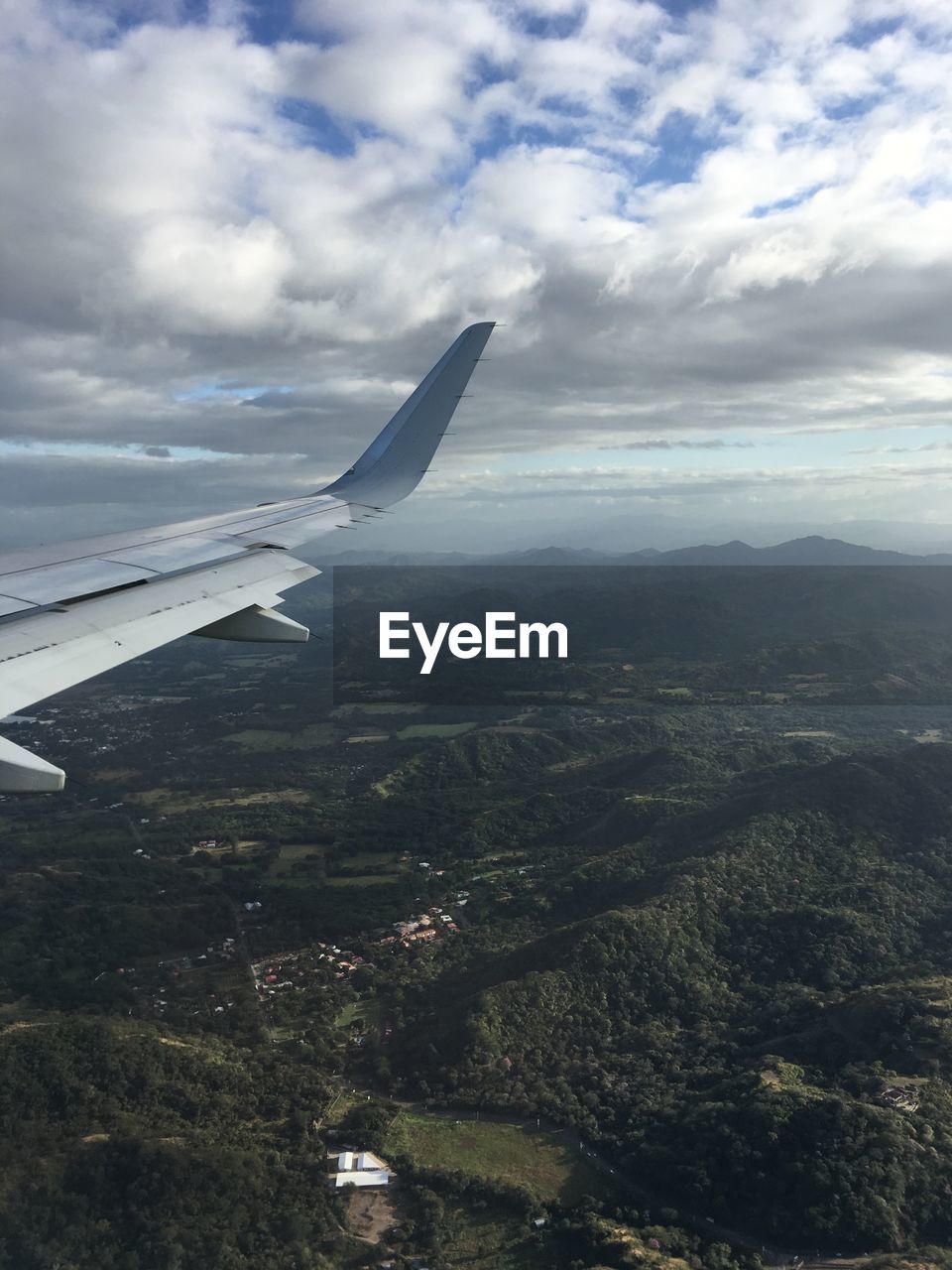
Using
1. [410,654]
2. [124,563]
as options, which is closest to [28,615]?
[124,563]

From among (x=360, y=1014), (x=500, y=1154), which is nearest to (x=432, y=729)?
(x=360, y=1014)

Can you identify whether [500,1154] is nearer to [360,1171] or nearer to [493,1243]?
[493,1243]

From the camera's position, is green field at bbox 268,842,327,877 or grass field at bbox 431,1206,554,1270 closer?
grass field at bbox 431,1206,554,1270

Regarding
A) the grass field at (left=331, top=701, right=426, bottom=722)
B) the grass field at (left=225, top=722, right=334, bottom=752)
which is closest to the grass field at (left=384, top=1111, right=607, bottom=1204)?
the grass field at (left=225, top=722, right=334, bottom=752)

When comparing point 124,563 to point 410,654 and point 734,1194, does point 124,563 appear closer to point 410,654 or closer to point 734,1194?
point 734,1194

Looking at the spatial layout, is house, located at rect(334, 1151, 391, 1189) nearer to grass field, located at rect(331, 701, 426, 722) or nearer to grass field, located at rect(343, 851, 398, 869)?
grass field, located at rect(343, 851, 398, 869)

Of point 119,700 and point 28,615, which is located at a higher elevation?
point 28,615
